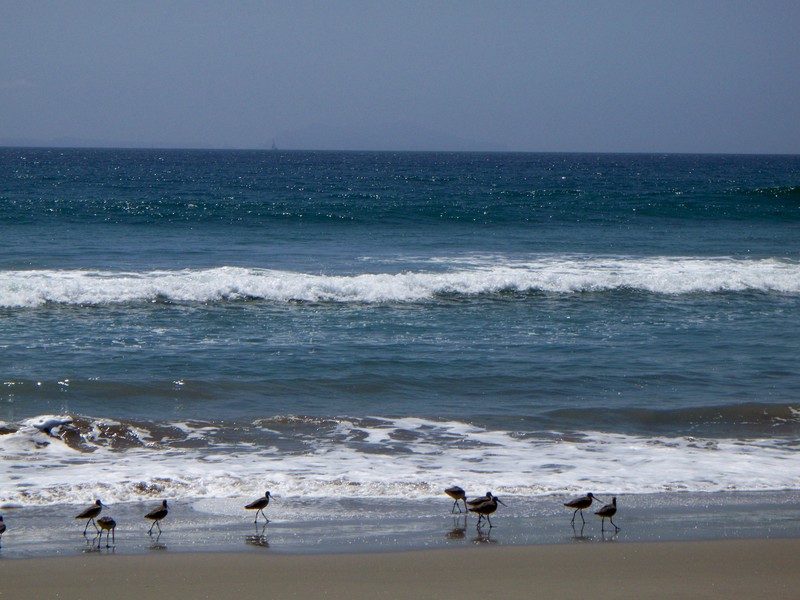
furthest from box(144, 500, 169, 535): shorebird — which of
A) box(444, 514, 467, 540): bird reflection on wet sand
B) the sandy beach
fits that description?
box(444, 514, 467, 540): bird reflection on wet sand

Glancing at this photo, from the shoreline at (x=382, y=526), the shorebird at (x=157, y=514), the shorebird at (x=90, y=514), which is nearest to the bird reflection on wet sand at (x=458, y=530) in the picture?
the shoreline at (x=382, y=526)

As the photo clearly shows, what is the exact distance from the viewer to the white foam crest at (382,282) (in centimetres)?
1747

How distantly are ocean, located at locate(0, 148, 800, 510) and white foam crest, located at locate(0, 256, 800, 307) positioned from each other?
0.22 ft

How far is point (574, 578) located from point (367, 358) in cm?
739

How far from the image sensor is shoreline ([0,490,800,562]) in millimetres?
6434

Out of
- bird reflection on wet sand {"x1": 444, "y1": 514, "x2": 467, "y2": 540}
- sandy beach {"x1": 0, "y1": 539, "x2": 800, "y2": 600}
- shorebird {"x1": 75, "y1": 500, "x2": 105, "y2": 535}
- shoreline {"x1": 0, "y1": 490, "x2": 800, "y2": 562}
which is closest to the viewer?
sandy beach {"x1": 0, "y1": 539, "x2": 800, "y2": 600}

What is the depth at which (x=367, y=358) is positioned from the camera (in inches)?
514

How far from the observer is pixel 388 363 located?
12797 millimetres

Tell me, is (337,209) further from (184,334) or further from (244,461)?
(244,461)

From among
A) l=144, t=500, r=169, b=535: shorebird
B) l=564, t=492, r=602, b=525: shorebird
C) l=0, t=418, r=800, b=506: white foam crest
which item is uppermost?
l=564, t=492, r=602, b=525: shorebird

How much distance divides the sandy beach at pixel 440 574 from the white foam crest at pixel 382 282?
11806 mm

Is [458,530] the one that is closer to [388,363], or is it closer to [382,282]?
[388,363]

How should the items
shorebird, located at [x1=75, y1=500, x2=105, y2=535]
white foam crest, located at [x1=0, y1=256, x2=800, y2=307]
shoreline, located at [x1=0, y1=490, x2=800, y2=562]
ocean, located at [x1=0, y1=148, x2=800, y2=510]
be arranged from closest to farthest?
1. shoreline, located at [x1=0, y1=490, x2=800, y2=562]
2. shorebird, located at [x1=75, y1=500, x2=105, y2=535]
3. ocean, located at [x1=0, y1=148, x2=800, y2=510]
4. white foam crest, located at [x1=0, y1=256, x2=800, y2=307]

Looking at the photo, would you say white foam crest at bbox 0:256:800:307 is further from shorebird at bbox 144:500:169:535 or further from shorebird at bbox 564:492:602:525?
shorebird at bbox 564:492:602:525
